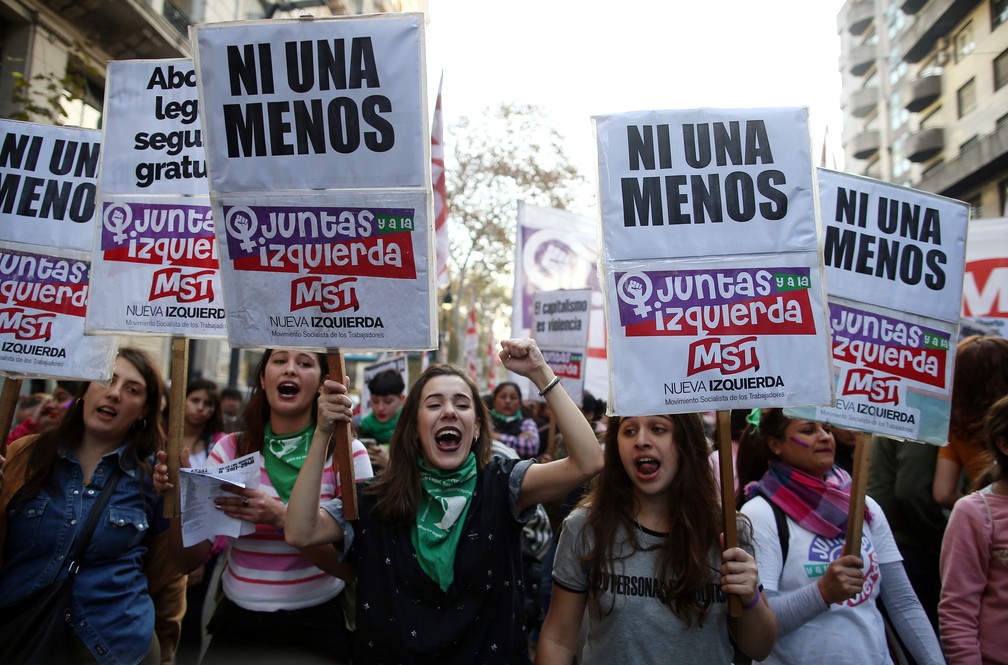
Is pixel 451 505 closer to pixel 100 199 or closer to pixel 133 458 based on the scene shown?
pixel 133 458

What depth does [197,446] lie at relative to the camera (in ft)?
16.8

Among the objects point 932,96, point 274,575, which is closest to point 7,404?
point 274,575

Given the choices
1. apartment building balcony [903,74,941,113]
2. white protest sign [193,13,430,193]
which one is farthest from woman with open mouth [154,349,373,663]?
apartment building balcony [903,74,941,113]

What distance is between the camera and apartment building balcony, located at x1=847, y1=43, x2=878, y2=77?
40.4m

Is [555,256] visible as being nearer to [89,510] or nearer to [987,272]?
[987,272]

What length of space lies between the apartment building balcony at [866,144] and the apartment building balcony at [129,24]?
Result: 3476 cm

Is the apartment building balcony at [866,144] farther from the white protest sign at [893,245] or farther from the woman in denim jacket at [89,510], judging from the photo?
the woman in denim jacket at [89,510]

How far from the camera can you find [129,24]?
14.6m

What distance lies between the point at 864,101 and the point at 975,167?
19.3 metres

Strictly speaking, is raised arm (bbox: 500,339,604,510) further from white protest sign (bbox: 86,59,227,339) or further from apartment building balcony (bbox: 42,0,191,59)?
apartment building balcony (bbox: 42,0,191,59)

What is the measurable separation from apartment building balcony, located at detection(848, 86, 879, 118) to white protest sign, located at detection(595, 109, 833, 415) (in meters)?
43.5

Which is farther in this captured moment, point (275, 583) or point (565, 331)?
point (565, 331)

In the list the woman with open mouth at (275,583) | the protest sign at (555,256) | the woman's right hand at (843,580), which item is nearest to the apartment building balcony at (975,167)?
the protest sign at (555,256)

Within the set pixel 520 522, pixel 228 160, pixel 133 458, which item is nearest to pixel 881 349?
pixel 520 522
